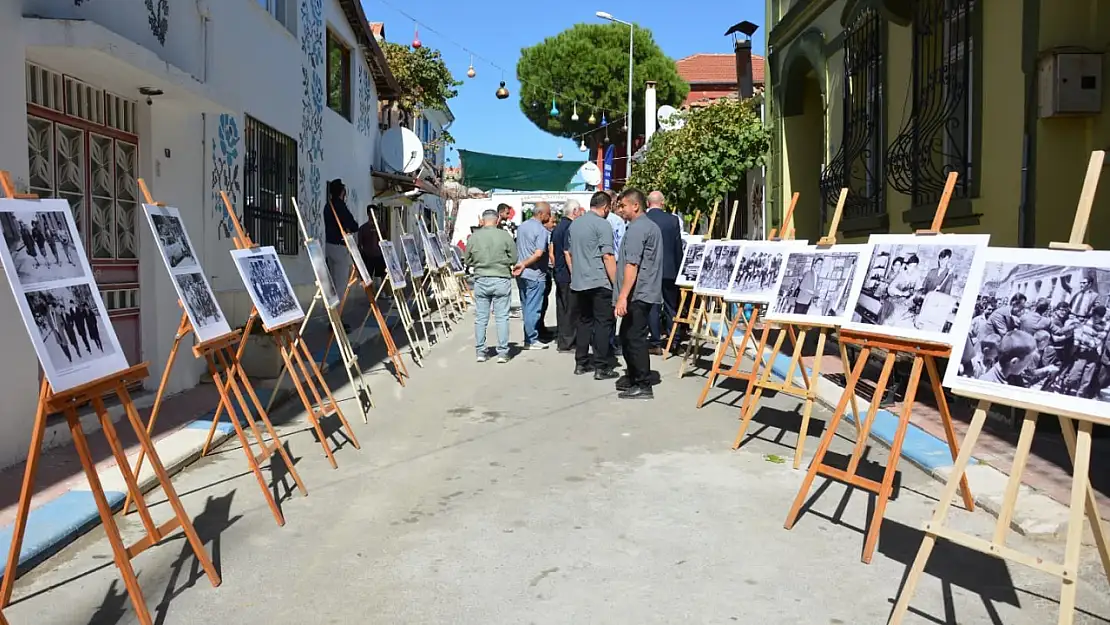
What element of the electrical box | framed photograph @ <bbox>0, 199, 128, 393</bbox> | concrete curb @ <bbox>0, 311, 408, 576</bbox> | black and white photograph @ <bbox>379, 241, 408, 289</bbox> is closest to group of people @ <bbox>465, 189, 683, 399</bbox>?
black and white photograph @ <bbox>379, 241, 408, 289</bbox>

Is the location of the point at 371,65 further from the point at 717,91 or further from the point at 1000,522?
the point at 717,91

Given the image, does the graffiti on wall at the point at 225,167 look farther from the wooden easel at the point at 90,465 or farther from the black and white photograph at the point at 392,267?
the wooden easel at the point at 90,465

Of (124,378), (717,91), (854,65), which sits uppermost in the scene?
(717,91)

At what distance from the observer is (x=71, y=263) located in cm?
397

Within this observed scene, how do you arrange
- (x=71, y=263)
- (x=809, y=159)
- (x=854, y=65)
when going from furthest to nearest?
(x=809, y=159) < (x=854, y=65) < (x=71, y=263)

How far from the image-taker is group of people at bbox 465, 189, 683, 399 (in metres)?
8.62

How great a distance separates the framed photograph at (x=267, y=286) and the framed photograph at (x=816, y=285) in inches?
135

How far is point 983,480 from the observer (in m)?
5.63

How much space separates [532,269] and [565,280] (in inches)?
24.1

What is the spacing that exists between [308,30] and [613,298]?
7.55 meters

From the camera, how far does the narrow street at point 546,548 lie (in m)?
3.86

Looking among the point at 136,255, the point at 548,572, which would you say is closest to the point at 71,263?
the point at 548,572

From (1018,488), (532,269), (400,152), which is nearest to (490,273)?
(532,269)

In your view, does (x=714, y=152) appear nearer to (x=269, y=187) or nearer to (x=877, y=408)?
(x=269, y=187)
